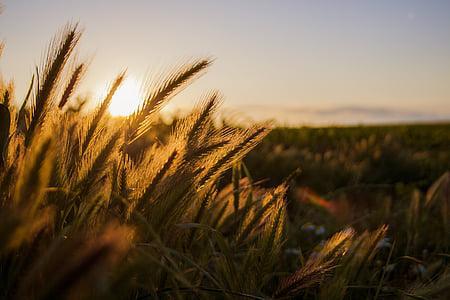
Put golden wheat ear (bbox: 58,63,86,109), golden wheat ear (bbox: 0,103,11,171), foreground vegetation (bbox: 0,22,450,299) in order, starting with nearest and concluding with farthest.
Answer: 1. foreground vegetation (bbox: 0,22,450,299)
2. golden wheat ear (bbox: 0,103,11,171)
3. golden wheat ear (bbox: 58,63,86,109)

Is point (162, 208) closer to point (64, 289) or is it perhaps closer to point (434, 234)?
point (64, 289)

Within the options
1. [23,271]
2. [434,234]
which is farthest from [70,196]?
[434,234]

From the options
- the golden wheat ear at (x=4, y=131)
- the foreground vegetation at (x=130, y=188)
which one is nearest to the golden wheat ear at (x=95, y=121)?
the foreground vegetation at (x=130, y=188)

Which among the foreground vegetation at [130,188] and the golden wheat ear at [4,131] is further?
the golden wheat ear at [4,131]

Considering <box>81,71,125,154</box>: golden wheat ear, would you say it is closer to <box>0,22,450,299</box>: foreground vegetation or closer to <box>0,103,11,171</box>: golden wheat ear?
<box>0,22,450,299</box>: foreground vegetation

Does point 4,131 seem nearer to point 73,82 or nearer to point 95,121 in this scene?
point 95,121

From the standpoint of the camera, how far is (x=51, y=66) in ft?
4.58

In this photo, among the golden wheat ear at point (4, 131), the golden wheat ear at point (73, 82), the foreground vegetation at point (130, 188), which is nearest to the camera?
the foreground vegetation at point (130, 188)

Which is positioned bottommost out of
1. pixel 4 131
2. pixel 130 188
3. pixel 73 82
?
pixel 130 188

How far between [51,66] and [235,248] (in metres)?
0.82

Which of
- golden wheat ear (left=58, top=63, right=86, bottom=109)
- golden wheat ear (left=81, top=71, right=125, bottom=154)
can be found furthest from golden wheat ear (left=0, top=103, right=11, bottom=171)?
golden wheat ear (left=58, top=63, right=86, bottom=109)

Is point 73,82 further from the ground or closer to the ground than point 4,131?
further from the ground

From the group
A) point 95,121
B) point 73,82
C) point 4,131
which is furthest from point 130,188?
point 73,82

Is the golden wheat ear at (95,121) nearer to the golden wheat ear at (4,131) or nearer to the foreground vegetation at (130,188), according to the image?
the foreground vegetation at (130,188)
